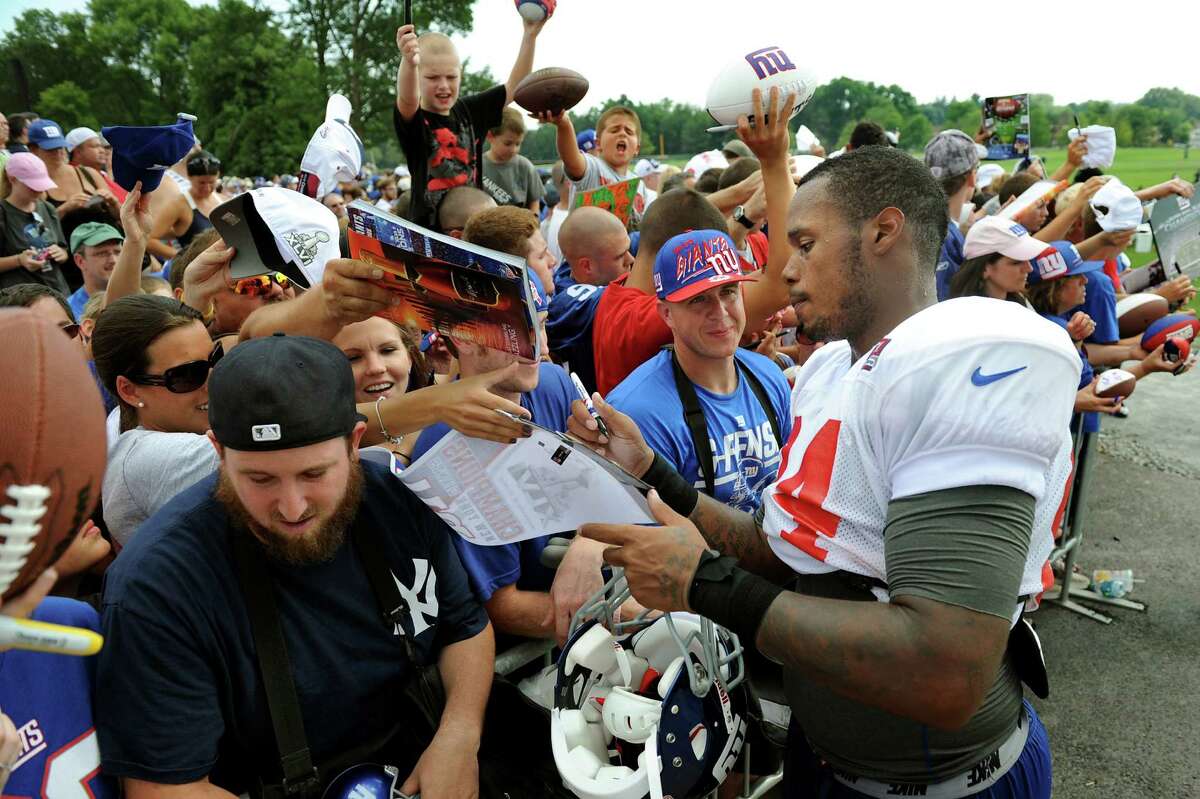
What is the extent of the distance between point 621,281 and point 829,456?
3.33 m

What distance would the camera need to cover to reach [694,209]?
4.11 meters

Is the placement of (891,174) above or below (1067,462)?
above

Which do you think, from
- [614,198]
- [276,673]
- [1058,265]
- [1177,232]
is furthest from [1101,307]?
[276,673]

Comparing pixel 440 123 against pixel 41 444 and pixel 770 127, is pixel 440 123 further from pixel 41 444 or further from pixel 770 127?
pixel 41 444

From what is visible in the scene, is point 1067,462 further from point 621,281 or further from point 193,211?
point 193,211

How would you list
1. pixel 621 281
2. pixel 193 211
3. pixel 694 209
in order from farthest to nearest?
pixel 193 211 → pixel 621 281 → pixel 694 209

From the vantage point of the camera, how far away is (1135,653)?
474 cm

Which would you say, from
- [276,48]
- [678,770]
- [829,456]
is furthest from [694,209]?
[276,48]

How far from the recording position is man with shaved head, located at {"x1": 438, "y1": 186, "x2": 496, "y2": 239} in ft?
16.8

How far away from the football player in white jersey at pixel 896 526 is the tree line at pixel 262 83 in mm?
28187

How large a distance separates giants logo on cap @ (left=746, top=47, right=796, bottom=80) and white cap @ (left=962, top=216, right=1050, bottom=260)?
2139 mm

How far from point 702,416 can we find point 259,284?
2162 millimetres

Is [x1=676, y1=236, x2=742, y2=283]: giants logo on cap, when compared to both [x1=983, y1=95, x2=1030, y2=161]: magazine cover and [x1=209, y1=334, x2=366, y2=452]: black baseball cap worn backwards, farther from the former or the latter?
[x1=983, y1=95, x2=1030, y2=161]: magazine cover

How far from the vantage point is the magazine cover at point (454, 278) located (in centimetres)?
184
